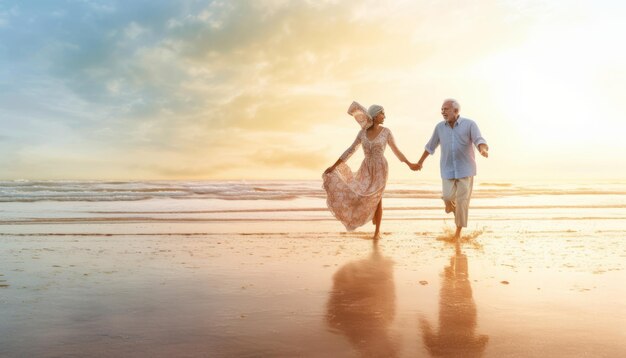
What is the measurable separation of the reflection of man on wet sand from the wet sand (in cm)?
1

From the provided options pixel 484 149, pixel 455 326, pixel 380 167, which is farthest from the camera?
pixel 380 167

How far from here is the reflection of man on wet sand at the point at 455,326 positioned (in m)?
3.07

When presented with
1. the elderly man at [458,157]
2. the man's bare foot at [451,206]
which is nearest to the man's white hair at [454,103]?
the elderly man at [458,157]

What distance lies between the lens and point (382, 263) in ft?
21.3

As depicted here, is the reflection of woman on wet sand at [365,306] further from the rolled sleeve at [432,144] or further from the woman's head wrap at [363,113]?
the rolled sleeve at [432,144]

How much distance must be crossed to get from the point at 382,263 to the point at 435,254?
3.62 feet

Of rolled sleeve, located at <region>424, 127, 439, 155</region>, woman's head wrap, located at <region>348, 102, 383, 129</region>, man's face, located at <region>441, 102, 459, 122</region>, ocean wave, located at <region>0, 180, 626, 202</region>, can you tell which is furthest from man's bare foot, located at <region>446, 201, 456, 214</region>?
ocean wave, located at <region>0, 180, 626, 202</region>

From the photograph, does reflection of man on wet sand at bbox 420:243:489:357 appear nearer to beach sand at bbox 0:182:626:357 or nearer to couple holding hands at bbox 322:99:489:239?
beach sand at bbox 0:182:626:357

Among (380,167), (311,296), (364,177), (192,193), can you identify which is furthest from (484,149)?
(192,193)

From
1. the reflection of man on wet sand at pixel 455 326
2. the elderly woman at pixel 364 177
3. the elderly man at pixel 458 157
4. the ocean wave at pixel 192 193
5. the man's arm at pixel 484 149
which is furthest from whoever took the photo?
the ocean wave at pixel 192 193

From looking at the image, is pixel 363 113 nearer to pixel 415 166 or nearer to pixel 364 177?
pixel 364 177

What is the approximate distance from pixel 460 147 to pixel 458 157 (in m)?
0.19

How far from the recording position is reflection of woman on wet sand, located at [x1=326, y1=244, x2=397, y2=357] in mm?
3203

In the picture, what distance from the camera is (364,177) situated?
965 centimetres
